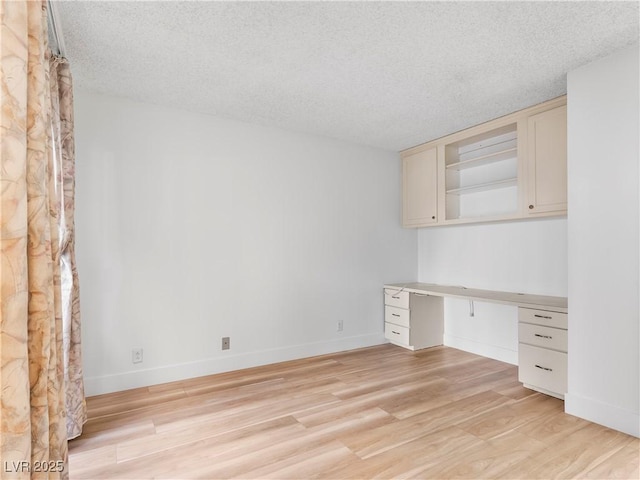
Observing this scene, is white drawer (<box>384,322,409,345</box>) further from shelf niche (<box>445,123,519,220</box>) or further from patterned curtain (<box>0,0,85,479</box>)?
patterned curtain (<box>0,0,85,479</box>)

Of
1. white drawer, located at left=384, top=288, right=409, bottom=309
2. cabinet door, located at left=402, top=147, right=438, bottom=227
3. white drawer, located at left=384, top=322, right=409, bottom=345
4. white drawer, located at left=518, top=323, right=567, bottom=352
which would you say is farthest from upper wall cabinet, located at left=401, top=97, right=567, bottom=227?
white drawer, located at left=384, top=322, right=409, bottom=345

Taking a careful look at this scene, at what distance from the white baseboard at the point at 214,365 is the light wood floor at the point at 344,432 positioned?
3.5 inches

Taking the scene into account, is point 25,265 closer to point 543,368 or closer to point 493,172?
point 543,368

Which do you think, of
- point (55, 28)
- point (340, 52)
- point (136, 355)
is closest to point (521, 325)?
point (340, 52)

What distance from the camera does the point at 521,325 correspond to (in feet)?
10.3

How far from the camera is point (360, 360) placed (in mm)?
3859

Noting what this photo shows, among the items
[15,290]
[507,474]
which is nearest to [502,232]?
[507,474]

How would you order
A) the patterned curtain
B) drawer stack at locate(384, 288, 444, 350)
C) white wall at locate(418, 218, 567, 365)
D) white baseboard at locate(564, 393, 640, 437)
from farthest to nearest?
drawer stack at locate(384, 288, 444, 350) < white wall at locate(418, 218, 567, 365) < white baseboard at locate(564, 393, 640, 437) < the patterned curtain

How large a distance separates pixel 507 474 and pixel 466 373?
1588 millimetres

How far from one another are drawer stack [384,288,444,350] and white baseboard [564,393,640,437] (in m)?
1.74

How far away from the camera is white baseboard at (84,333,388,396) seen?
9.82 ft

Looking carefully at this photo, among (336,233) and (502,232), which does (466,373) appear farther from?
(336,233)

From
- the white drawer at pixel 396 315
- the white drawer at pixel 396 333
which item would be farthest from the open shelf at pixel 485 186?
the white drawer at pixel 396 333

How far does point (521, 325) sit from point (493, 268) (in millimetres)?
969
